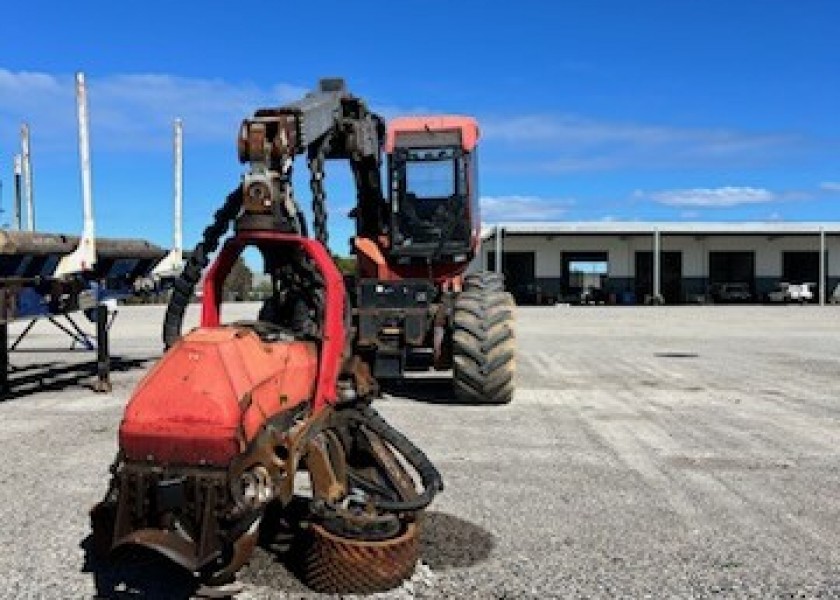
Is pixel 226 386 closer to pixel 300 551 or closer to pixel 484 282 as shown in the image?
pixel 300 551

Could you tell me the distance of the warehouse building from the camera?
53219mm

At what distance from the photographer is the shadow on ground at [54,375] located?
13245 millimetres

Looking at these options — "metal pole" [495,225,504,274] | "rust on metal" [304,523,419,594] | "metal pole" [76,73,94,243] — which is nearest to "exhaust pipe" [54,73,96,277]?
"metal pole" [76,73,94,243]

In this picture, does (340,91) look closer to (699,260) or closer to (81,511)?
(81,511)

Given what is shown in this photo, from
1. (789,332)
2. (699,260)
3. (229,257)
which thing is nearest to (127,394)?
(229,257)

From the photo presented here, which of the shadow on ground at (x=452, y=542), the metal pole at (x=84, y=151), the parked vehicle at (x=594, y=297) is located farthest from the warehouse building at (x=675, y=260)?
the shadow on ground at (x=452, y=542)

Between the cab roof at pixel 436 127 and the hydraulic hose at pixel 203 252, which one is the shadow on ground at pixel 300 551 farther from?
the cab roof at pixel 436 127

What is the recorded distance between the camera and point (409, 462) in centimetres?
530

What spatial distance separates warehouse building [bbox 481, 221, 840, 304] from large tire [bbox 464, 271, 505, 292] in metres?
40.5

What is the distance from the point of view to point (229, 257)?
5176mm

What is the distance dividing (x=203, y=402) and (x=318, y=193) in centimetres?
319

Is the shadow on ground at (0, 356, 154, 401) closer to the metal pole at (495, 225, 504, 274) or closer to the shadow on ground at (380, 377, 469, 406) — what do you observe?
the shadow on ground at (380, 377, 469, 406)

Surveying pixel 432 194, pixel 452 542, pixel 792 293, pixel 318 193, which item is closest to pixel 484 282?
pixel 432 194

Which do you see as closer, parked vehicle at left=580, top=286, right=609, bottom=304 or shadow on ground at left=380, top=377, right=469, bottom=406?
shadow on ground at left=380, top=377, right=469, bottom=406
